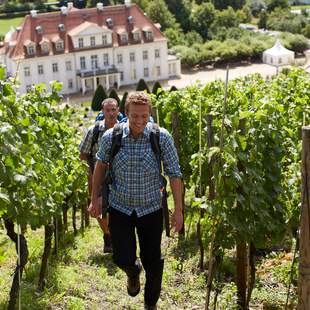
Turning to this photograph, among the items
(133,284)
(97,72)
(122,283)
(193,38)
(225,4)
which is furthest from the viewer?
(225,4)

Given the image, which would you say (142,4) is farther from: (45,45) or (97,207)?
(97,207)

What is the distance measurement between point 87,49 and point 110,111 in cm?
3509

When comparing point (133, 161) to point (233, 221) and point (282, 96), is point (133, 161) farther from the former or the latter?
point (282, 96)

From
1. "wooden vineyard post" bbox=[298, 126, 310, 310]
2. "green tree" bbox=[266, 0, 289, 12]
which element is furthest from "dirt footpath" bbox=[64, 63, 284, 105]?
"wooden vineyard post" bbox=[298, 126, 310, 310]

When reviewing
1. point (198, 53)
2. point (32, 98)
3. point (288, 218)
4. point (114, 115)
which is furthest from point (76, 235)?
point (198, 53)

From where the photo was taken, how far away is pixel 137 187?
4383 mm

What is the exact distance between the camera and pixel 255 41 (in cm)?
4912

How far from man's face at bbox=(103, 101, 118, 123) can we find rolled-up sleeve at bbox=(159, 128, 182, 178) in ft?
5.21

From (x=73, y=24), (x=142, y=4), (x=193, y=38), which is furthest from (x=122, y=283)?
(x=142, y=4)

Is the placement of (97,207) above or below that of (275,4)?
above

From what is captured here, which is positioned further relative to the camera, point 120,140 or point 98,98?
point 98,98

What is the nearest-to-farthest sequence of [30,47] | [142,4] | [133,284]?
1. [133,284]
2. [30,47]
3. [142,4]

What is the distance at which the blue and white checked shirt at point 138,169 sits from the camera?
434cm

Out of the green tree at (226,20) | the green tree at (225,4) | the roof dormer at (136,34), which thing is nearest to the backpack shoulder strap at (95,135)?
the roof dormer at (136,34)
